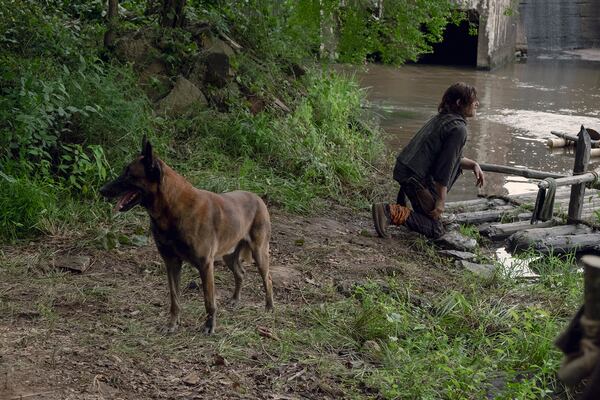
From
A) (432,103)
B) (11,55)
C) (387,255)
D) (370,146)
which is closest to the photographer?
(387,255)

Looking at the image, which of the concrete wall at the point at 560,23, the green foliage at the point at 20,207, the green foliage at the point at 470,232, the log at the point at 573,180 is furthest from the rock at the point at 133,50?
the concrete wall at the point at 560,23

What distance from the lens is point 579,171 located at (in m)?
9.27

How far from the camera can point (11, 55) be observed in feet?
29.7

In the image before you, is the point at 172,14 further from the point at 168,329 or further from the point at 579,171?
the point at 168,329

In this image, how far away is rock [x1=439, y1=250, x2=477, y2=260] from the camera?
823cm

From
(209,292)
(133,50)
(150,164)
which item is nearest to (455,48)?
(133,50)

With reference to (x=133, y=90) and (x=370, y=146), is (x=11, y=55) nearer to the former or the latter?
(x=133, y=90)

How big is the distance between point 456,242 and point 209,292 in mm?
3424

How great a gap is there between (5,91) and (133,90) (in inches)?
66.1

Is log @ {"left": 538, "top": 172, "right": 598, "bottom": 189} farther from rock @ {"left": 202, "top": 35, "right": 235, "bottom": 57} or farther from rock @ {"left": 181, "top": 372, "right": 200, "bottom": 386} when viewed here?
rock @ {"left": 181, "top": 372, "right": 200, "bottom": 386}

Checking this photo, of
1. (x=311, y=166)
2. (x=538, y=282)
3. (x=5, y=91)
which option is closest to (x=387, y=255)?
(x=538, y=282)

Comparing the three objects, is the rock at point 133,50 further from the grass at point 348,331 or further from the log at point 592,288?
the log at point 592,288

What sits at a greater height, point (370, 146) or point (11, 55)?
point (11, 55)

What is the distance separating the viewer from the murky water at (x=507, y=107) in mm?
13477
